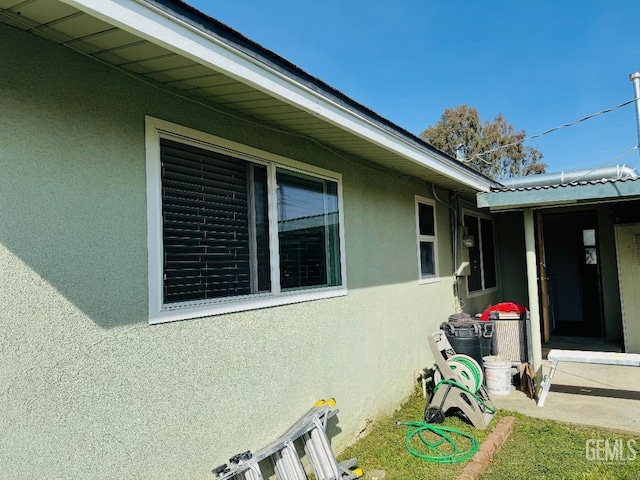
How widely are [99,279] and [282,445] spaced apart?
5.93ft

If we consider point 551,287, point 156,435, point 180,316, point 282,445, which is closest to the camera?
point 156,435

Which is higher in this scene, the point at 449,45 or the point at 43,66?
the point at 449,45

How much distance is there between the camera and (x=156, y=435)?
2656 mm

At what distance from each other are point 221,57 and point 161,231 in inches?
44.9

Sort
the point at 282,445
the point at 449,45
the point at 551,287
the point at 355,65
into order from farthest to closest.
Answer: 1. the point at 355,65
2. the point at 449,45
3. the point at 551,287
4. the point at 282,445

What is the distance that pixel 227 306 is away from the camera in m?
3.19

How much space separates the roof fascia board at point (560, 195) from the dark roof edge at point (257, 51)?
96.1 inches

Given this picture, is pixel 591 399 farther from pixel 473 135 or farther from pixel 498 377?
pixel 473 135

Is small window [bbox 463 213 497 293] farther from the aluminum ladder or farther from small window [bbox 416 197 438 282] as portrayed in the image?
the aluminum ladder

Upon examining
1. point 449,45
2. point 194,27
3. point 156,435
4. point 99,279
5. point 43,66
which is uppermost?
point 449,45

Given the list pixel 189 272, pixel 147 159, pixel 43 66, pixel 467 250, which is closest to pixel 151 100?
pixel 147 159

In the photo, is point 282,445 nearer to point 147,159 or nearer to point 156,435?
point 156,435

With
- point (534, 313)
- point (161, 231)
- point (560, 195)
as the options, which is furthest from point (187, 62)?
point (534, 313)

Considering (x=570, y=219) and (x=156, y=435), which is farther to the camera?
(x=570, y=219)
